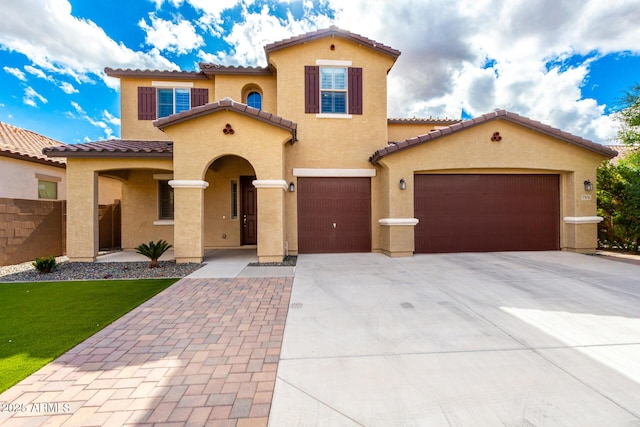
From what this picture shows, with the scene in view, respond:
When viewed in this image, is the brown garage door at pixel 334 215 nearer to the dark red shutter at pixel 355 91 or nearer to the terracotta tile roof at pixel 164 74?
the dark red shutter at pixel 355 91

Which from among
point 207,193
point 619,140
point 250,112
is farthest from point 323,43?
point 619,140

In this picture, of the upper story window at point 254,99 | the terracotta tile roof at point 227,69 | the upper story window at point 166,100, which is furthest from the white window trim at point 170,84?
the upper story window at point 254,99

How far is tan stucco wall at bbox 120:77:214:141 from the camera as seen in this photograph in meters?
11.5

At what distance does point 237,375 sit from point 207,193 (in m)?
9.72

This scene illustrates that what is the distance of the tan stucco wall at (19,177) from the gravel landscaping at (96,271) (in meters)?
3.53

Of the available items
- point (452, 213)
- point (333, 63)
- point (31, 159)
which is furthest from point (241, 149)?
point (31, 159)

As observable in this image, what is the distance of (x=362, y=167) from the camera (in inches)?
406

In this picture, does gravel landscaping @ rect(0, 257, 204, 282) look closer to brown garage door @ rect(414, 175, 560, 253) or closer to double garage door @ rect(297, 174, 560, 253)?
double garage door @ rect(297, 174, 560, 253)

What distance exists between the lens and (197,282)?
642 cm

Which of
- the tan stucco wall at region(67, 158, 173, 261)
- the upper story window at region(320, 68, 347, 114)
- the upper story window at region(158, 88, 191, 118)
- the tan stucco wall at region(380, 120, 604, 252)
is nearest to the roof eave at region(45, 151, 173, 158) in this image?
the tan stucco wall at region(67, 158, 173, 261)

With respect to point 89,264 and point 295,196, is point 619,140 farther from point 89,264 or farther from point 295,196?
point 89,264

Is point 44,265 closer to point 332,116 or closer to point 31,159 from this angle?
point 31,159

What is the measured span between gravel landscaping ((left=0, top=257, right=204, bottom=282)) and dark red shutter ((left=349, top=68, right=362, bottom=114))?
24.8 feet

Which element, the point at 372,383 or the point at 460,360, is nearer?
the point at 372,383
